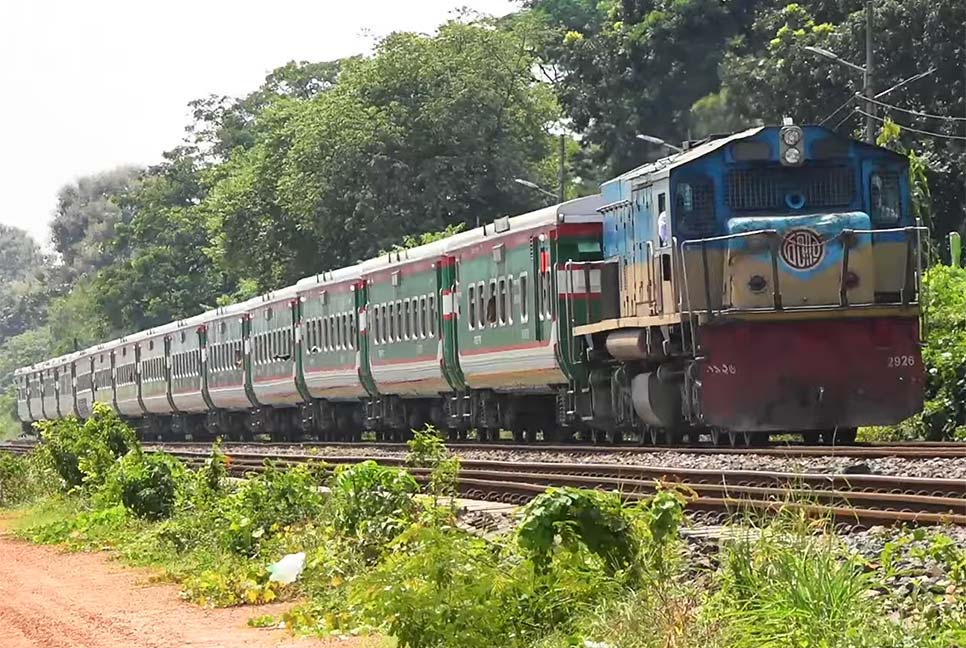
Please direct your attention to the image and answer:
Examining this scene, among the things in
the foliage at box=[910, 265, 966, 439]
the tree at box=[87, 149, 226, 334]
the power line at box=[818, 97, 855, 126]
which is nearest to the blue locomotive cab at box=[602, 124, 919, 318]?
the foliage at box=[910, 265, 966, 439]

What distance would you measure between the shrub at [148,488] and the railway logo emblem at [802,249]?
6971mm

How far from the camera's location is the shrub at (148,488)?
737 inches

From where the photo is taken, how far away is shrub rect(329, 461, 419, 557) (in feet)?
40.9

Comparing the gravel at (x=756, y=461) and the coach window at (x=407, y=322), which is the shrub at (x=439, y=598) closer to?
the gravel at (x=756, y=461)

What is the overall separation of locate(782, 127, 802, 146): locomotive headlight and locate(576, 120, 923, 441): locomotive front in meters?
0.01

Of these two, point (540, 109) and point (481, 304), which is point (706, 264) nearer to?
point (481, 304)

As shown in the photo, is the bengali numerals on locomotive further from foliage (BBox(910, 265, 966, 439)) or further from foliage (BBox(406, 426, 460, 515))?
foliage (BBox(910, 265, 966, 439))

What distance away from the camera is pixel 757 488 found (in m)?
12.2

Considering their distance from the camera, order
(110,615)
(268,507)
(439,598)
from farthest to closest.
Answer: (268,507)
(110,615)
(439,598)

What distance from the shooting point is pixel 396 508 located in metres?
12.6

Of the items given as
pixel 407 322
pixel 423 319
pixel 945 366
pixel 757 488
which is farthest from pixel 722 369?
pixel 407 322

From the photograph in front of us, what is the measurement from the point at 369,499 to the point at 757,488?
9.08 ft

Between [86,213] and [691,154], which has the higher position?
[86,213]

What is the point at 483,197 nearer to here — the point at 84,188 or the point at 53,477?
the point at 53,477
